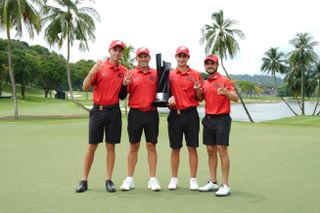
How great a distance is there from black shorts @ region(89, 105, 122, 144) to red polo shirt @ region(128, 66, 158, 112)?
0.31 metres

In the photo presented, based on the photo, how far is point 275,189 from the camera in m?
5.41

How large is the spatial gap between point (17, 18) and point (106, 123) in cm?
1912

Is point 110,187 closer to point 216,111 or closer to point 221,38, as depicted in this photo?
point 216,111

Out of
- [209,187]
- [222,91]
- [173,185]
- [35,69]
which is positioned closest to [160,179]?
[173,185]

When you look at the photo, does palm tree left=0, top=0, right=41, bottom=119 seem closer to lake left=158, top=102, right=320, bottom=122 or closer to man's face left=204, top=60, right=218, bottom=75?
lake left=158, top=102, right=320, bottom=122

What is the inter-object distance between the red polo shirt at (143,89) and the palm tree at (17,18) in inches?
724

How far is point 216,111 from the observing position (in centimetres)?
548

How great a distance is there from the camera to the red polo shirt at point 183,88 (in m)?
5.59

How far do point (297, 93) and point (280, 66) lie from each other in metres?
4.79

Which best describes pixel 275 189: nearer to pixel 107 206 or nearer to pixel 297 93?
pixel 107 206

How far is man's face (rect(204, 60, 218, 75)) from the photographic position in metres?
5.54

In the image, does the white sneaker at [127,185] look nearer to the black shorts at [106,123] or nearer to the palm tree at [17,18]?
the black shorts at [106,123]

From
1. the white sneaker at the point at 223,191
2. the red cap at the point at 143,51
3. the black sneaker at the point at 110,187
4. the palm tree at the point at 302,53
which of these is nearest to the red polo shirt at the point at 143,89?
the red cap at the point at 143,51

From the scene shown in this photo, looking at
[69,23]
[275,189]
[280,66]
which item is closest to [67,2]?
[69,23]
